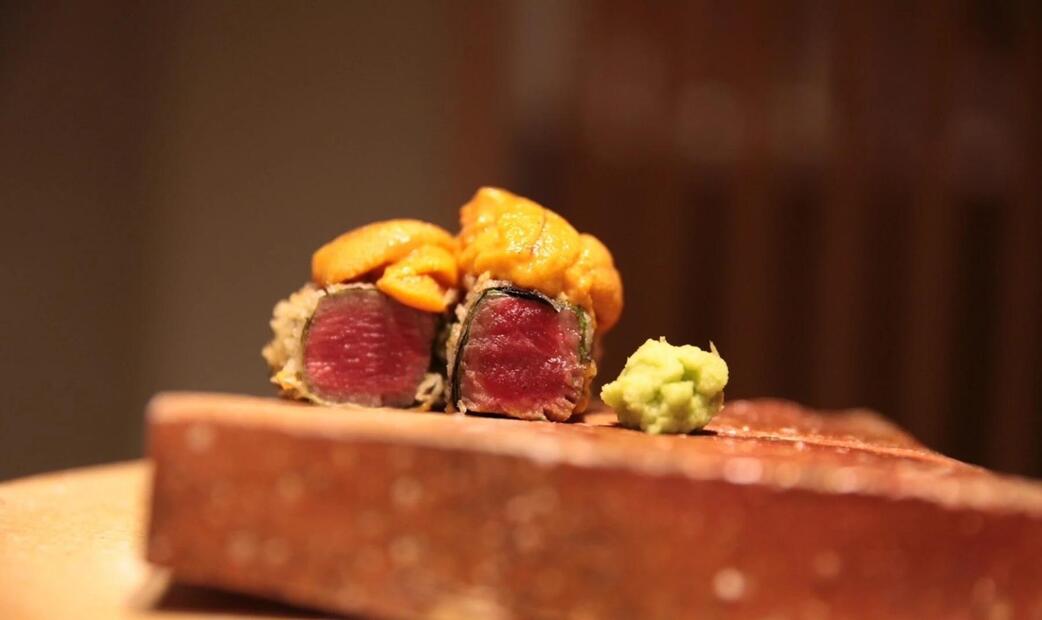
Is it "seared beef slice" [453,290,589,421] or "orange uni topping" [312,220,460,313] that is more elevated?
"orange uni topping" [312,220,460,313]

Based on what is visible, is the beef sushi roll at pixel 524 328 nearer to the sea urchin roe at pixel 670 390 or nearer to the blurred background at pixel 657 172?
the sea urchin roe at pixel 670 390

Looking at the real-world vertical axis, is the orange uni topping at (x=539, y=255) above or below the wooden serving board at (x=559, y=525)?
above

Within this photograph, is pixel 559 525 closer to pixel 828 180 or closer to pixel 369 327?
pixel 369 327

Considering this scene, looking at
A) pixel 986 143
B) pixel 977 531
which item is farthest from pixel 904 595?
pixel 986 143

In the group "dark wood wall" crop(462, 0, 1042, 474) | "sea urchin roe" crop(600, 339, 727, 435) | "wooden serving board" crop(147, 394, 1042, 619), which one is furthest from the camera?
"dark wood wall" crop(462, 0, 1042, 474)

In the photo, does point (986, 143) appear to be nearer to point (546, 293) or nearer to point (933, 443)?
point (933, 443)

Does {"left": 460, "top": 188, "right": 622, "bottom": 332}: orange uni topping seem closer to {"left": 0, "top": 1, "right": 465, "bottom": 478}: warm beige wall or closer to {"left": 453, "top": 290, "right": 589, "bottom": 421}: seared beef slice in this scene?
{"left": 453, "top": 290, "right": 589, "bottom": 421}: seared beef slice

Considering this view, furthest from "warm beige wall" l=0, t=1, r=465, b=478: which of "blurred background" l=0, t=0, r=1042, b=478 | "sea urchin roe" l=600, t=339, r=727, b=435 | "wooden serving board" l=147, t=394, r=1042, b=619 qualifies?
"wooden serving board" l=147, t=394, r=1042, b=619

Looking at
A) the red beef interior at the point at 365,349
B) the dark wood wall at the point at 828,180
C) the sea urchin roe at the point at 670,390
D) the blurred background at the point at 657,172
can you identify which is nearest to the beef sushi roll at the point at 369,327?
the red beef interior at the point at 365,349
